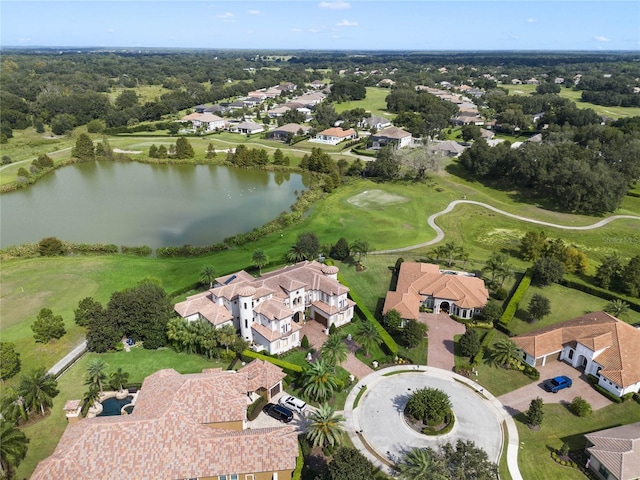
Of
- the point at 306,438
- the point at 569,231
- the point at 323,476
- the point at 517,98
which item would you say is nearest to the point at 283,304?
the point at 306,438

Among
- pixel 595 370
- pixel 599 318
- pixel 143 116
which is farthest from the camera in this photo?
pixel 143 116

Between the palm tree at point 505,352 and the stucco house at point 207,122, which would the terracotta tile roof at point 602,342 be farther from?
the stucco house at point 207,122

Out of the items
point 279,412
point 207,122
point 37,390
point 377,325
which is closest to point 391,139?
point 207,122

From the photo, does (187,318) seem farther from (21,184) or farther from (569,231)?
(21,184)

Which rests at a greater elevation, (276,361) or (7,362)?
(7,362)

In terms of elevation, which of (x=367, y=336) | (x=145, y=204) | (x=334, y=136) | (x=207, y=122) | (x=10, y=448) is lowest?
(x=145, y=204)

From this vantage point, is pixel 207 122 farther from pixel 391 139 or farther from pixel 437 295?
pixel 437 295

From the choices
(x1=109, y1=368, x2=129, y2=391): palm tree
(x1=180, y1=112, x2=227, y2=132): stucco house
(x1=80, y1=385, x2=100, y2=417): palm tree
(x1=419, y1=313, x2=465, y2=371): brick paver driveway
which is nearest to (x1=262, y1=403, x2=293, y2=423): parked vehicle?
(x1=109, y1=368, x2=129, y2=391): palm tree
